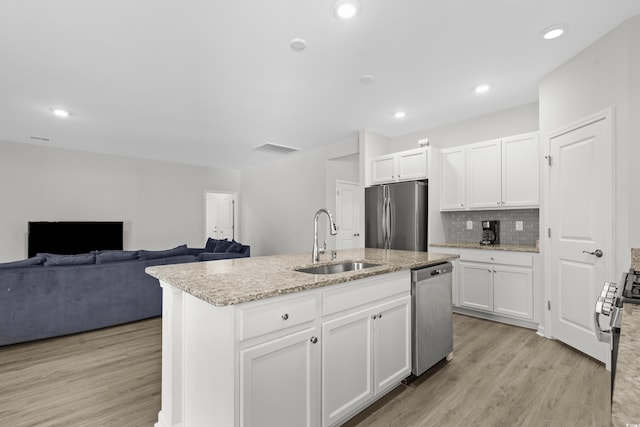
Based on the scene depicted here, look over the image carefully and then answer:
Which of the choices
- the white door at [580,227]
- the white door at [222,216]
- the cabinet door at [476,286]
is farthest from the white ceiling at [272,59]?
the white door at [222,216]

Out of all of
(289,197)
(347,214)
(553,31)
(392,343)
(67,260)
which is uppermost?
(553,31)

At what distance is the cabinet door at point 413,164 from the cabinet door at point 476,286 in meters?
1.33

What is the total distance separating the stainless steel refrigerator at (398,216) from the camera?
13.7 feet

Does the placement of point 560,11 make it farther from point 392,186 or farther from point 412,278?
point 392,186

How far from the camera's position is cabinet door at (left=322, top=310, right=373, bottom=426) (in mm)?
1624

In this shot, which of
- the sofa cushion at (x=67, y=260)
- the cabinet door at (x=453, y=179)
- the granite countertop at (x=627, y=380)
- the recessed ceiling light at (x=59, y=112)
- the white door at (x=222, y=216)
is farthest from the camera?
the white door at (x=222, y=216)

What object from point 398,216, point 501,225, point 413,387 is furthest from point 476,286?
point 413,387

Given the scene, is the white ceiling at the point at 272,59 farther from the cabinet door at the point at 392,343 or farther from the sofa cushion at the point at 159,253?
the cabinet door at the point at 392,343

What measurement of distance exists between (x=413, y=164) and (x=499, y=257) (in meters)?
1.65

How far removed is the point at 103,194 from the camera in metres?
6.18

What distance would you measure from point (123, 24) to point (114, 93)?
1.43 meters

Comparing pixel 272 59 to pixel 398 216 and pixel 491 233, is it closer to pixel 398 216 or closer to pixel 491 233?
pixel 398 216

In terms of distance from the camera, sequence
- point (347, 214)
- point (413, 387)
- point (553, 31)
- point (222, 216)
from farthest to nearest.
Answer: point (222, 216), point (347, 214), point (553, 31), point (413, 387)

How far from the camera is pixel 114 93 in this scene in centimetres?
337
